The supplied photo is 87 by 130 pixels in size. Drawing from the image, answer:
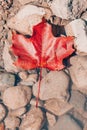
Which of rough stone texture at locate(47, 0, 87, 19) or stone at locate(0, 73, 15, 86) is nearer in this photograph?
rough stone texture at locate(47, 0, 87, 19)

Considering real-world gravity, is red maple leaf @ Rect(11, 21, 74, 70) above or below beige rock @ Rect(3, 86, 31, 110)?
above

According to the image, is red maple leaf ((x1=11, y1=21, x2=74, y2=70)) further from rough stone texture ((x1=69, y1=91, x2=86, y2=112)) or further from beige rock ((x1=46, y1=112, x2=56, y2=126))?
beige rock ((x1=46, y1=112, x2=56, y2=126))

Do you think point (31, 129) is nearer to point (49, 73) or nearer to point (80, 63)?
point (49, 73)

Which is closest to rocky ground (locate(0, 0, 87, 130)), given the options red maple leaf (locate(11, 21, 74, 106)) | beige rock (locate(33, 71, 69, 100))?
beige rock (locate(33, 71, 69, 100))

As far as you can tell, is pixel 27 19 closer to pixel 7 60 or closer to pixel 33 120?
pixel 7 60

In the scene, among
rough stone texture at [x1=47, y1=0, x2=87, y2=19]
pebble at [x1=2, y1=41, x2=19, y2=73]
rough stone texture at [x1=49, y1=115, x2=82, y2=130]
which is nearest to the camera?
rough stone texture at [x1=47, y1=0, x2=87, y2=19]

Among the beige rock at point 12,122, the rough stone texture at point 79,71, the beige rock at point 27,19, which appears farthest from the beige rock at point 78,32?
the beige rock at point 12,122

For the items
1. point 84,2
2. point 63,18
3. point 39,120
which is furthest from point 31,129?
point 84,2
